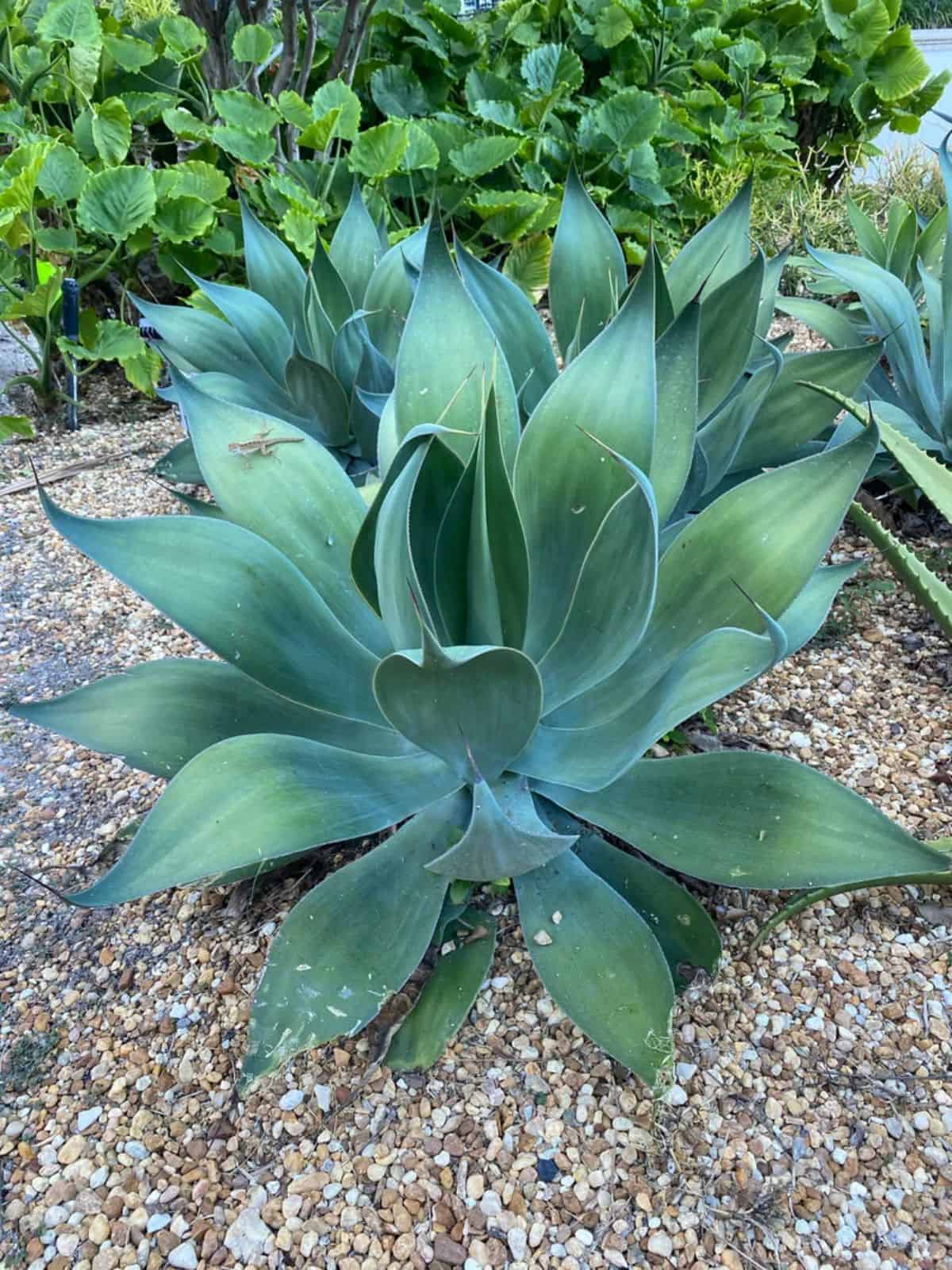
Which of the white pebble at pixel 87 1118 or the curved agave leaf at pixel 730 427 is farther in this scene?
the curved agave leaf at pixel 730 427

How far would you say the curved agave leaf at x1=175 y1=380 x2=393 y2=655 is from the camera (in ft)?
3.67

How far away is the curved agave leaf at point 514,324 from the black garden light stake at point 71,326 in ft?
5.65

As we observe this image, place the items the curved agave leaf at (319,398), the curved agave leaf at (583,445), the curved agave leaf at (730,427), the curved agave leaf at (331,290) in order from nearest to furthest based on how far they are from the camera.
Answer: the curved agave leaf at (583,445) < the curved agave leaf at (730,427) < the curved agave leaf at (319,398) < the curved agave leaf at (331,290)

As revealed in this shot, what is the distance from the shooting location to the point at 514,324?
1.44 metres

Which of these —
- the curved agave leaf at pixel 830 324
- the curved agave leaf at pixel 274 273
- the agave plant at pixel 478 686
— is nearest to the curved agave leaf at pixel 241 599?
the agave plant at pixel 478 686

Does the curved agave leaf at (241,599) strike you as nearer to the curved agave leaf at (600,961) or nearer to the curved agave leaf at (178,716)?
the curved agave leaf at (178,716)

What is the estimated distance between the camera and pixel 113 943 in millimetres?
1196

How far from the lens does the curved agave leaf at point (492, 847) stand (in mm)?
826

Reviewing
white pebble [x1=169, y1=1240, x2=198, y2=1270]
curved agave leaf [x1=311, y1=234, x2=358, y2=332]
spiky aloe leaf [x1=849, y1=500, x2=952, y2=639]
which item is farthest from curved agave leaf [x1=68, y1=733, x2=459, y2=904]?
curved agave leaf [x1=311, y1=234, x2=358, y2=332]

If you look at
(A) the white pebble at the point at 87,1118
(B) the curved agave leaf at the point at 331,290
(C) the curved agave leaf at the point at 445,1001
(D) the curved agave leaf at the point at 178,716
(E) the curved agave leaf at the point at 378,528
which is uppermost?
(E) the curved agave leaf at the point at 378,528

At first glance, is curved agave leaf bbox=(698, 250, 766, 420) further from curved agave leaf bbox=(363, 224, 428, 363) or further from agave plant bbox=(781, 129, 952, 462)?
curved agave leaf bbox=(363, 224, 428, 363)

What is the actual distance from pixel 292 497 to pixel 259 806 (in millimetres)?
415

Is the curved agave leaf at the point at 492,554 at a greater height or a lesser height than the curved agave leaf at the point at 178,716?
greater

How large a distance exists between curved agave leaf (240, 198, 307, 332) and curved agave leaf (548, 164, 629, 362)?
28.3 inches
